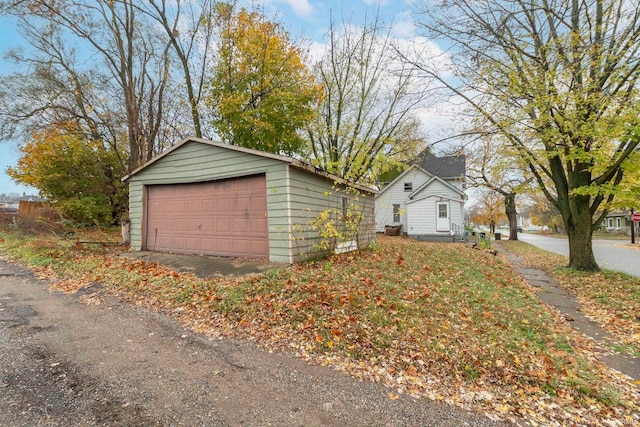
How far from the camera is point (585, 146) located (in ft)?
25.1

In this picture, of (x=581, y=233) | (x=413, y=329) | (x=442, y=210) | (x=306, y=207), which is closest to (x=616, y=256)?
(x=581, y=233)

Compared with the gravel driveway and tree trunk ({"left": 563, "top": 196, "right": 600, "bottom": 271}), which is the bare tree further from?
the gravel driveway

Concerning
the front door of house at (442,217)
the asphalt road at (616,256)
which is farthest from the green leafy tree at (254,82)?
the asphalt road at (616,256)

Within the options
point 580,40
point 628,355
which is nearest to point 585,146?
point 580,40

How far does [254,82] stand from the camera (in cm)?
1303

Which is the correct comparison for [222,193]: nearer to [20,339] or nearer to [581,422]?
[20,339]

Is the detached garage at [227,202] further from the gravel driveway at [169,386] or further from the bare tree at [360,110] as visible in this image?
the bare tree at [360,110]

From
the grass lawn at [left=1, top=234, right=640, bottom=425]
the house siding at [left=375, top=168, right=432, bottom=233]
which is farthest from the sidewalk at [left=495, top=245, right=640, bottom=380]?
the house siding at [left=375, top=168, right=432, bottom=233]

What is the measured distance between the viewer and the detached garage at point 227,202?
23.0ft

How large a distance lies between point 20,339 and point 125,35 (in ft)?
54.7

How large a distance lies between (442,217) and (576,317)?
44.7 feet

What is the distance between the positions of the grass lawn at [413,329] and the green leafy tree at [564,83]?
409cm

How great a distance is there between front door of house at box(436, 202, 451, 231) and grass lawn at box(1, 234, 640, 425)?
1188cm

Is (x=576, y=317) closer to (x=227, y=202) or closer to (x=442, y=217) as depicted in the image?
(x=227, y=202)
